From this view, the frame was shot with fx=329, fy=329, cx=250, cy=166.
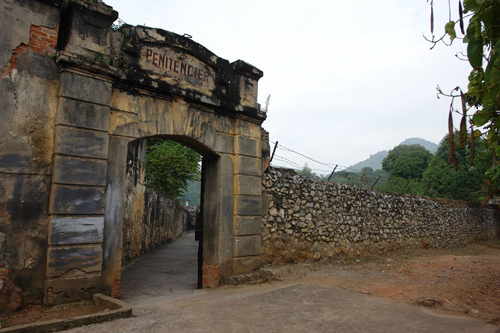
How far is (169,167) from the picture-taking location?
15.5 meters

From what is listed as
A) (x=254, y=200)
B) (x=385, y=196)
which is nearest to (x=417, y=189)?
(x=385, y=196)

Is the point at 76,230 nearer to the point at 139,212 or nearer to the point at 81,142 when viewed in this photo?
the point at 81,142

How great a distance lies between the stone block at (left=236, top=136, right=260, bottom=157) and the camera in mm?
6000

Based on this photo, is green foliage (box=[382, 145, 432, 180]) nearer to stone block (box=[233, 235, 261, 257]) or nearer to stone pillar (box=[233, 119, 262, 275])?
stone pillar (box=[233, 119, 262, 275])

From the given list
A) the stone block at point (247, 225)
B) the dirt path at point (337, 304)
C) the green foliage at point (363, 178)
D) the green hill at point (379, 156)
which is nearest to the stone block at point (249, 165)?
the stone block at point (247, 225)

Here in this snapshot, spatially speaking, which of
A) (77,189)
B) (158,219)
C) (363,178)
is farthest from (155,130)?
(363,178)

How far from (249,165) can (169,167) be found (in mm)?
10104

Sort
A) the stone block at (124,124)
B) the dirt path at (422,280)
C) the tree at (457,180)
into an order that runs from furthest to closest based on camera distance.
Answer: the tree at (457,180)
the dirt path at (422,280)
the stone block at (124,124)

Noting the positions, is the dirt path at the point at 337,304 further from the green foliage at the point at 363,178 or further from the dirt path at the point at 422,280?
the green foliage at the point at 363,178

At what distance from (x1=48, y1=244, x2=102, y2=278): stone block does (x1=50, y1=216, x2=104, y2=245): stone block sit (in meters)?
0.08

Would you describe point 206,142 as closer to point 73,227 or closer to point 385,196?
point 73,227

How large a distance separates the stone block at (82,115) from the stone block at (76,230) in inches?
45.7

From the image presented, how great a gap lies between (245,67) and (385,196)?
6145mm

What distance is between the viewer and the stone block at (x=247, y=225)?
5.78m
